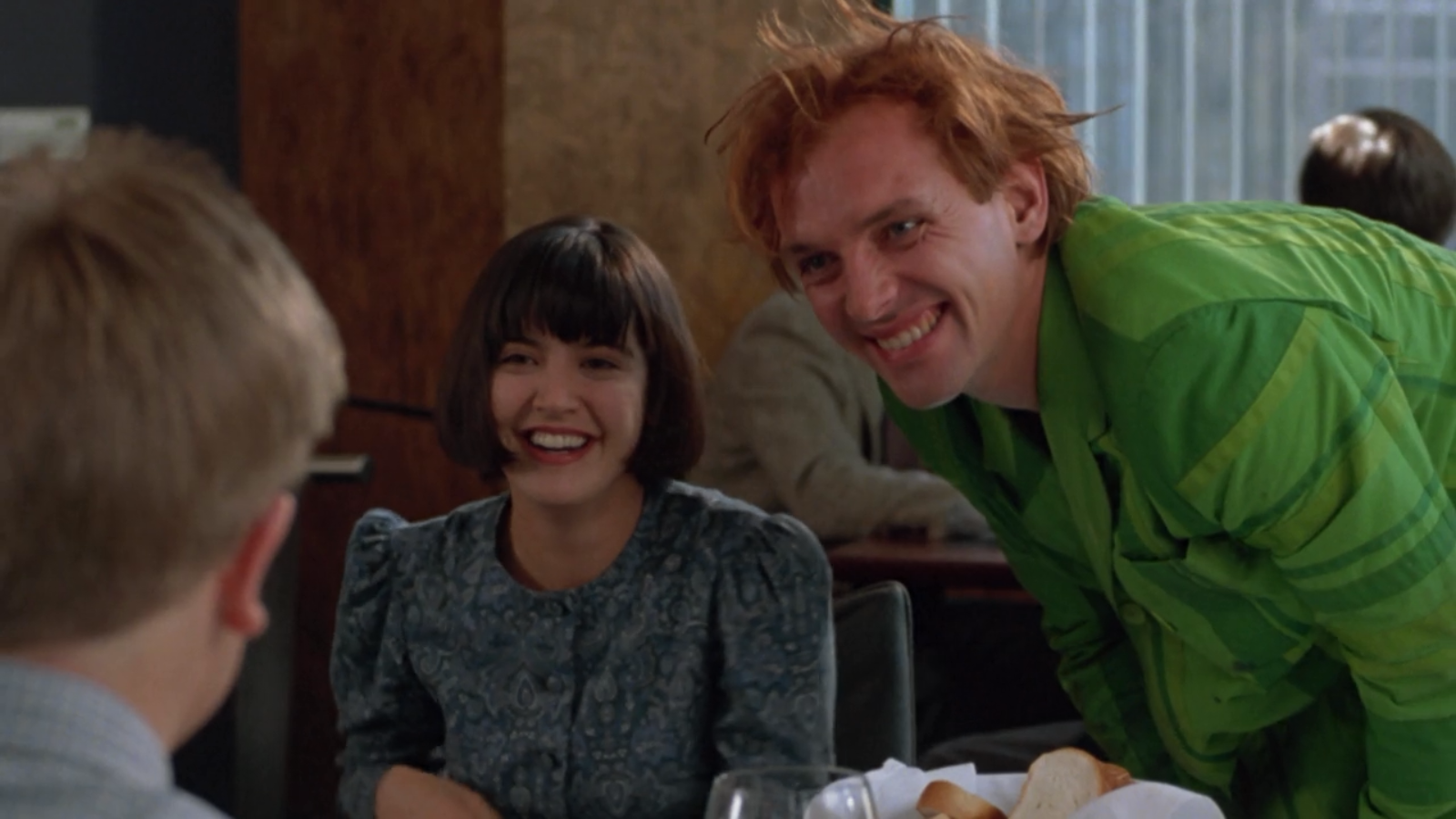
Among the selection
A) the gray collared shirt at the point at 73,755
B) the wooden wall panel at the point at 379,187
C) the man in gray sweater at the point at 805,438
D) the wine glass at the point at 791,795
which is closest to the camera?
the gray collared shirt at the point at 73,755

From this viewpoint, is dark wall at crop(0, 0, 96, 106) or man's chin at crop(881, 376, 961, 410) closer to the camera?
man's chin at crop(881, 376, 961, 410)

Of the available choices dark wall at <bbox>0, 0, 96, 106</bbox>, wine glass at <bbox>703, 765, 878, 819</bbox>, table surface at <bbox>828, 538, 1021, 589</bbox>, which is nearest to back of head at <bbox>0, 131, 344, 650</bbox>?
wine glass at <bbox>703, 765, 878, 819</bbox>

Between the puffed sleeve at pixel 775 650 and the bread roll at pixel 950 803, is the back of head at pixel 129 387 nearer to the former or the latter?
the bread roll at pixel 950 803

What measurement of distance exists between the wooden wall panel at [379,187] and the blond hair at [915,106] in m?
2.16

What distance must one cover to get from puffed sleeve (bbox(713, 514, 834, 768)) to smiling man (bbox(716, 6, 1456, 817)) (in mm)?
220

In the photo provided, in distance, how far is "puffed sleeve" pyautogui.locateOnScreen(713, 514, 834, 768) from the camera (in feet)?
5.44

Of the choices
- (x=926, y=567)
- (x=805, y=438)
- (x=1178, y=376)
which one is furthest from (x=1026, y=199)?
(x=805, y=438)

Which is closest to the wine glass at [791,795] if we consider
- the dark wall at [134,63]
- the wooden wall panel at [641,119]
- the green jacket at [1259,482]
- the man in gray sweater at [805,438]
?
the green jacket at [1259,482]

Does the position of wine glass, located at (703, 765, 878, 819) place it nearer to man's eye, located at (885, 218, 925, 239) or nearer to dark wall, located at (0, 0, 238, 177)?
man's eye, located at (885, 218, 925, 239)

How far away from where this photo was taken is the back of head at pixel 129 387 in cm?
71

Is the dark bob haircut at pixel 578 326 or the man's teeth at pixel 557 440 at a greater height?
the dark bob haircut at pixel 578 326

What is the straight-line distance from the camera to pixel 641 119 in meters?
3.82

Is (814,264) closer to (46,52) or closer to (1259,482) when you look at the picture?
(1259,482)

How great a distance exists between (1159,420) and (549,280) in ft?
1.94
